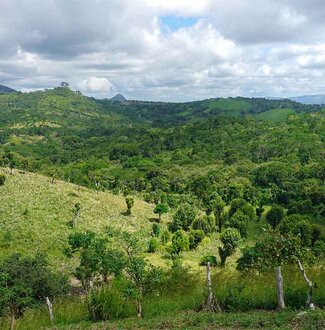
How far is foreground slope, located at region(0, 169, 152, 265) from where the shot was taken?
5959 cm

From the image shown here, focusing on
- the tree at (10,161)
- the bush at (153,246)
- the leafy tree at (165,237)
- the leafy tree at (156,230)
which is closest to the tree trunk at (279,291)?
the bush at (153,246)

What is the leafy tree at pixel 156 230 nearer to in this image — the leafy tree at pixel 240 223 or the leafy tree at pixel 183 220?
the leafy tree at pixel 183 220

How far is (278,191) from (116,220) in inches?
2293

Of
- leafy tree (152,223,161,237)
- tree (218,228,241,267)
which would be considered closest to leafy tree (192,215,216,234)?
leafy tree (152,223,161,237)

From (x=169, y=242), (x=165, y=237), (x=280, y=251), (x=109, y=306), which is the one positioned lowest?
(x=169, y=242)

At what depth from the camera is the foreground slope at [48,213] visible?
59594mm

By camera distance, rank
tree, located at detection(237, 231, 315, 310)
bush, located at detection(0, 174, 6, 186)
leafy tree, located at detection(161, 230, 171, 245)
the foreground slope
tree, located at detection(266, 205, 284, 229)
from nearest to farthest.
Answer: tree, located at detection(237, 231, 315, 310), the foreground slope, bush, located at detection(0, 174, 6, 186), leafy tree, located at detection(161, 230, 171, 245), tree, located at detection(266, 205, 284, 229)

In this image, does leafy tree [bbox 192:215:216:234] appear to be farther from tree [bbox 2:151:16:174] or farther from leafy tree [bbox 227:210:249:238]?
tree [bbox 2:151:16:174]

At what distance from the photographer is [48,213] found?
71.1 m

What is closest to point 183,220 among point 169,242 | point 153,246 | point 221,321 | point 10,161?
point 169,242

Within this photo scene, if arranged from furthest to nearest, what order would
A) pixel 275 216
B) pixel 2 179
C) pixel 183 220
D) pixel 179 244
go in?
pixel 275 216, pixel 183 220, pixel 2 179, pixel 179 244

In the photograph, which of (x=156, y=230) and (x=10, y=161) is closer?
(x=156, y=230)

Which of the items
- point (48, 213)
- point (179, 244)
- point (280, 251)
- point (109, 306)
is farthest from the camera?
point (48, 213)

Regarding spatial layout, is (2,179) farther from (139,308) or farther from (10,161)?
(139,308)
